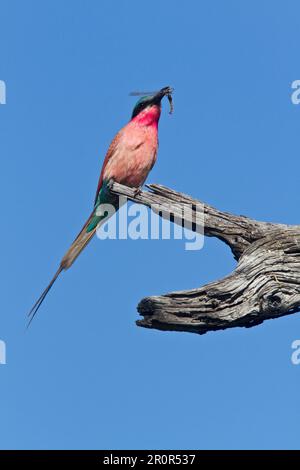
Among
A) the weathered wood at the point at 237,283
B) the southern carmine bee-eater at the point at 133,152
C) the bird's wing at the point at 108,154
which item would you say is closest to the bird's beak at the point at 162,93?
the southern carmine bee-eater at the point at 133,152

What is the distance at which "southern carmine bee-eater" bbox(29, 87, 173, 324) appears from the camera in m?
9.29

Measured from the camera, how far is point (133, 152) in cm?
938

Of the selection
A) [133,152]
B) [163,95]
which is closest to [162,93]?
[163,95]

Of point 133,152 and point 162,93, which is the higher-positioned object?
point 162,93

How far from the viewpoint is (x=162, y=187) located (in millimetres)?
8039

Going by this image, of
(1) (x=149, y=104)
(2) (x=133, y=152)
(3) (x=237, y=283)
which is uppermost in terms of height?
(1) (x=149, y=104)

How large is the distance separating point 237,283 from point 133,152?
2606mm

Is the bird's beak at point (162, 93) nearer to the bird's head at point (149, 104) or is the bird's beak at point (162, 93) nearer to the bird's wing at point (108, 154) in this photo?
the bird's head at point (149, 104)

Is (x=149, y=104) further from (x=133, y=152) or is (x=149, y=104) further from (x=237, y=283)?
(x=237, y=283)

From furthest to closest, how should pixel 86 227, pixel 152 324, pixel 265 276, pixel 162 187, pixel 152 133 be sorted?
pixel 152 133 < pixel 86 227 < pixel 162 187 < pixel 265 276 < pixel 152 324

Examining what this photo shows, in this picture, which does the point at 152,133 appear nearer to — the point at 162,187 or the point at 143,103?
the point at 143,103

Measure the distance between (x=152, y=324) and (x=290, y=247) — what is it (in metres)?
1.70

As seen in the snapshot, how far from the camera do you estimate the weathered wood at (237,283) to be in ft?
23.0
